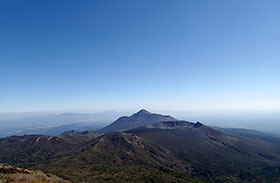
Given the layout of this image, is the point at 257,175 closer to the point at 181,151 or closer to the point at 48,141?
the point at 181,151

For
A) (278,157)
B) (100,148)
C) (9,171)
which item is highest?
(9,171)

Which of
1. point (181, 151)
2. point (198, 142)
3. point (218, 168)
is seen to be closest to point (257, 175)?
point (218, 168)

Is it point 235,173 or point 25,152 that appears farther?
point 25,152

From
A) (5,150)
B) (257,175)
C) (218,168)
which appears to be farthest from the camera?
(5,150)

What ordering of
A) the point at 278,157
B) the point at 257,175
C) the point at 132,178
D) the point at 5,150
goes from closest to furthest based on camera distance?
the point at 132,178 → the point at 257,175 → the point at 5,150 → the point at 278,157

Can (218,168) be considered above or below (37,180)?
below

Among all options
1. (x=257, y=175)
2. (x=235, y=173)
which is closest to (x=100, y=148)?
(x=235, y=173)
